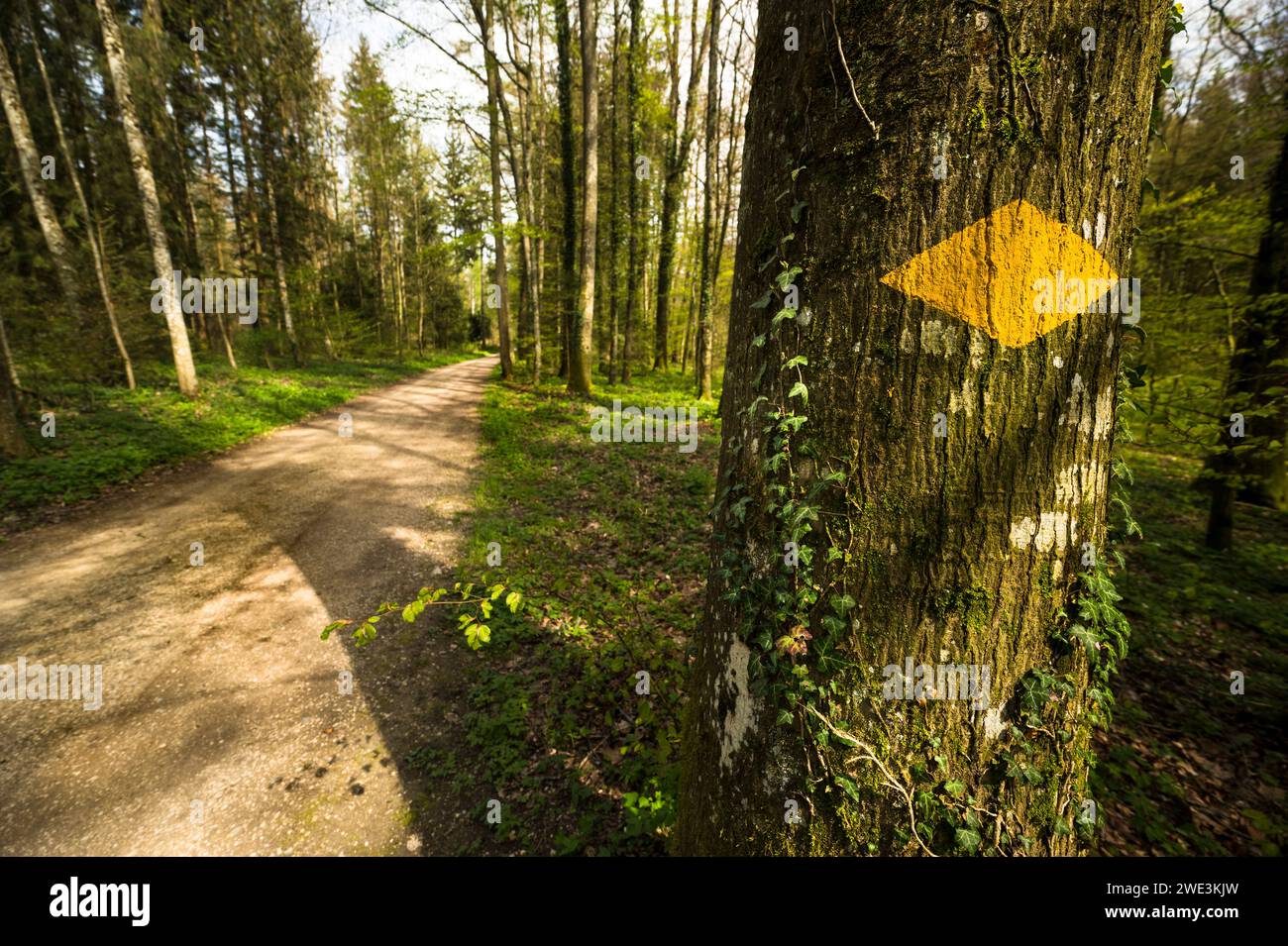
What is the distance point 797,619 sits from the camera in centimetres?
144

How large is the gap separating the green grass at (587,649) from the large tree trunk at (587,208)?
5.39 metres

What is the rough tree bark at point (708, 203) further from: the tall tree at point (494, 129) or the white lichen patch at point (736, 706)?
the white lichen patch at point (736, 706)

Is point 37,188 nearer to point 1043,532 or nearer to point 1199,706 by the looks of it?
point 1043,532

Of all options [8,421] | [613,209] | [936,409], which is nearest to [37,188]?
[8,421]

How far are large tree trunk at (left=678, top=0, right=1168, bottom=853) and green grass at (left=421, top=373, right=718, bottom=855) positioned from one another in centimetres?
193

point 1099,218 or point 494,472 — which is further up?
point 1099,218

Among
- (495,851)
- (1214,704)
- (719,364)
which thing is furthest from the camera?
(719,364)

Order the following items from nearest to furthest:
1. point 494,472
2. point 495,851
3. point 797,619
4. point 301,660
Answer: point 797,619 < point 495,851 < point 301,660 < point 494,472

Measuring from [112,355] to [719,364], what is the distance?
2494 centimetres

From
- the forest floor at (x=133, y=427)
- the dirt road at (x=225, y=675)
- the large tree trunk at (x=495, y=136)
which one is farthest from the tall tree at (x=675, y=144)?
the dirt road at (x=225, y=675)

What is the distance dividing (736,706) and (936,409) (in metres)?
1.12

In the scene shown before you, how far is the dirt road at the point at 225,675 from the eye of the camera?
317 centimetres

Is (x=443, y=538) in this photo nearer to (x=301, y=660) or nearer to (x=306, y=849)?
(x=301, y=660)

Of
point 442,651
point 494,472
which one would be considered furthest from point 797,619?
point 494,472
